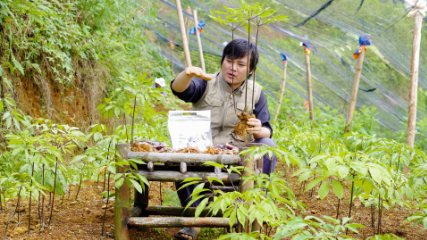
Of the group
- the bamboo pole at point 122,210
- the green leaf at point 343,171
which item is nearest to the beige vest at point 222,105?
the bamboo pole at point 122,210

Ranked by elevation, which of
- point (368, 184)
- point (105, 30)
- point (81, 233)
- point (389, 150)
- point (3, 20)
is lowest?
point (81, 233)

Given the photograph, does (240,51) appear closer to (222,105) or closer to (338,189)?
(222,105)

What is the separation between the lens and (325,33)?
18.5 ft

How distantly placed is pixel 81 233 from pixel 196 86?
124cm

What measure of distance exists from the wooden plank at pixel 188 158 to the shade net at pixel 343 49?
12.3 feet

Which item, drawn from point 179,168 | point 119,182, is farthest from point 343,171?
point 119,182

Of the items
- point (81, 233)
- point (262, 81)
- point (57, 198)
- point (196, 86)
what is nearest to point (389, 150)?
point (196, 86)

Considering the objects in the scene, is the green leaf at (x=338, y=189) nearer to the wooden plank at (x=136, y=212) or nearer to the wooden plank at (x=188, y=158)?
the wooden plank at (x=188, y=158)

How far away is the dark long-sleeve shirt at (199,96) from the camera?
2.60m

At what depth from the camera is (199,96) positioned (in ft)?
9.04

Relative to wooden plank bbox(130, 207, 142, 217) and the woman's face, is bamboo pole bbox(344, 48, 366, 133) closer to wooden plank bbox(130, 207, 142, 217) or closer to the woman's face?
the woman's face

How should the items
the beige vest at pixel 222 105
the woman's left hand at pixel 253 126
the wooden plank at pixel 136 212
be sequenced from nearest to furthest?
the woman's left hand at pixel 253 126, the wooden plank at pixel 136 212, the beige vest at pixel 222 105

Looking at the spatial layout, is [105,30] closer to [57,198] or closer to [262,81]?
[57,198]

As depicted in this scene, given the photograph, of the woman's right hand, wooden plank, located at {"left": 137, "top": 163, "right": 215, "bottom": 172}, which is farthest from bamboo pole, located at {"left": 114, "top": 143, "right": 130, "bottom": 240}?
the woman's right hand
